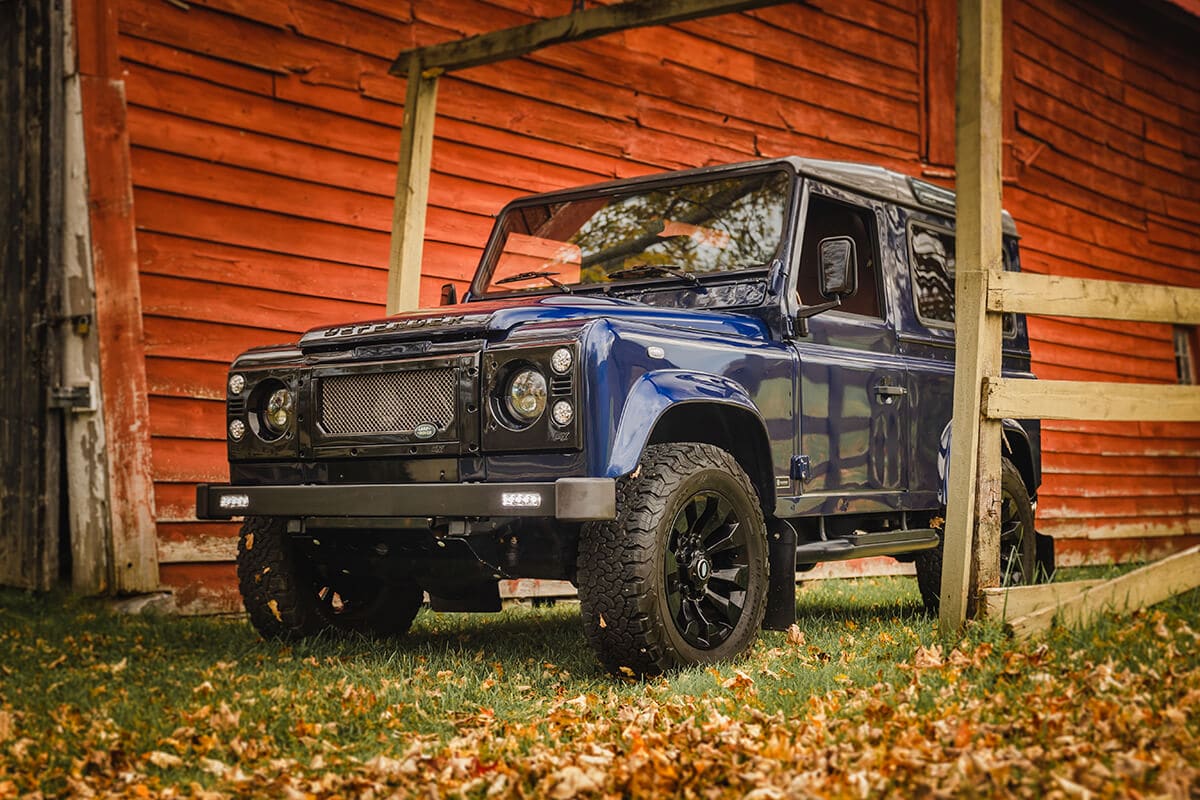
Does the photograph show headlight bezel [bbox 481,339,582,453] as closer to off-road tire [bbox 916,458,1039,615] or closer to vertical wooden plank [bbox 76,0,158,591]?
off-road tire [bbox 916,458,1039,615]

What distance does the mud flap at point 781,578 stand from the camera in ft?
16.9

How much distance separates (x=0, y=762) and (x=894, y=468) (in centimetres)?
391

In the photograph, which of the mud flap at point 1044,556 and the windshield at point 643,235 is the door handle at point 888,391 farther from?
the mud flap at point 1044,556

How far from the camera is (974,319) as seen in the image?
5.13m

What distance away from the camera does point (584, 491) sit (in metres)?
4.19

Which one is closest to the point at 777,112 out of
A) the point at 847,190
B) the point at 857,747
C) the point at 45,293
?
the point at 847,190

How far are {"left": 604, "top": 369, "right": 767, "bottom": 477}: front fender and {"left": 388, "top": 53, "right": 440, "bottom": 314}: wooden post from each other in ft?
8.31

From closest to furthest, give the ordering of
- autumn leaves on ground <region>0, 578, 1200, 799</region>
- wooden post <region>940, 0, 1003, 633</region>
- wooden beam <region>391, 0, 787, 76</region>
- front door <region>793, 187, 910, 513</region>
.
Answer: autumn leaves on ground <region>0, 578, 1200, 799</region>
wooden post <region>940, 0, 1003, 633</region>
front door <region>793, 187, 910, 513</region>
wooden beam <region>391, 0, 787, 76</region>

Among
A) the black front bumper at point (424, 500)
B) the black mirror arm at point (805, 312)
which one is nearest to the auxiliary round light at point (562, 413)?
the black front bumper at point (424, 500)

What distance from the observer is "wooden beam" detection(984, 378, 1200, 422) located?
514cm

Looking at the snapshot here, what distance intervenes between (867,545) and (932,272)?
1610 millimetres

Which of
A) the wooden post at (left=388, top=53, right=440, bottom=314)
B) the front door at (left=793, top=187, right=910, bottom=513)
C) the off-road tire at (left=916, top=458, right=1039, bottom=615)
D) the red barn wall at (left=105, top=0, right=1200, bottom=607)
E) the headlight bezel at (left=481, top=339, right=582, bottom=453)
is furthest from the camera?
the red barn wall at (left=105, top=0, right=1200, bottom=607)

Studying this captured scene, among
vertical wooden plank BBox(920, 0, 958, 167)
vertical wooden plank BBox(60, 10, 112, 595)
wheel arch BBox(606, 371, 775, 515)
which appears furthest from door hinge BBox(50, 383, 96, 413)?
vertical wooden plank BBox(920, 0, 958, 167)

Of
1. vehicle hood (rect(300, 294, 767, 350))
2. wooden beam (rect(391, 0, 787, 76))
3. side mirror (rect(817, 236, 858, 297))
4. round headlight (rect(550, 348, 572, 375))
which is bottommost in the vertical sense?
round headlight (rect(550, 348, 572, 375))
